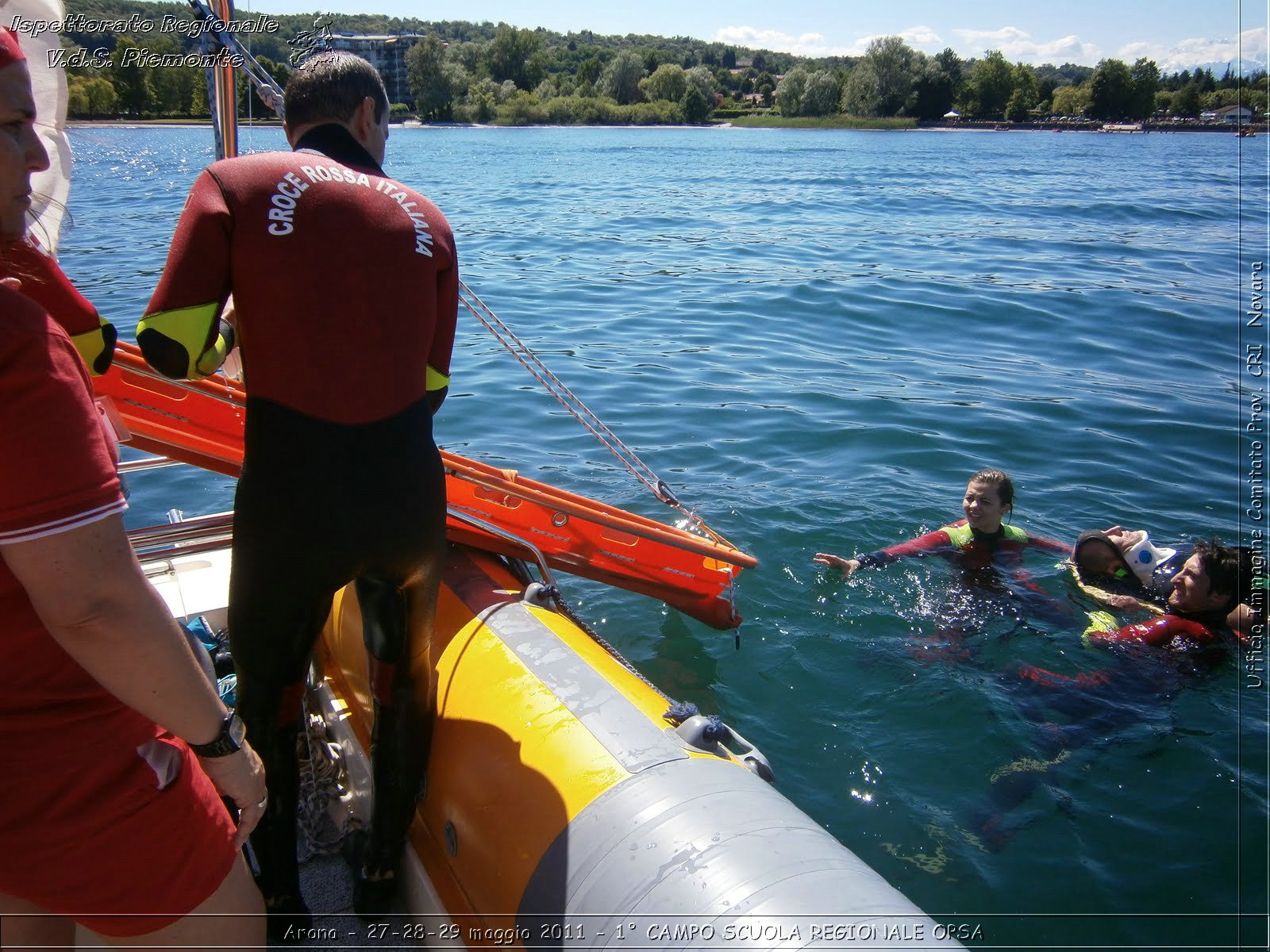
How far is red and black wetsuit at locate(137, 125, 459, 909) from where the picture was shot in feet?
6.07

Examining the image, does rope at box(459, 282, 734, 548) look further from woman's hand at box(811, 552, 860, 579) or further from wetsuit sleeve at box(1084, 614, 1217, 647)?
wetsuit sleeve at box(1084, 614, 1217, 647)

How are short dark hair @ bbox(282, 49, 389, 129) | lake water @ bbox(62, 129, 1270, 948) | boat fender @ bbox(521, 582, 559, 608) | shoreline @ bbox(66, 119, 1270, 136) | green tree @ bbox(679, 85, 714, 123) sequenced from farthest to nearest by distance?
green tree @ bbox(679, 85, 714, 123) < shoreline @ bbox(66, 119, 1270, 136) < lake water @ bbox(62, 129, 1270, 948) < boat fender @ bbox(521, 582, 559, 608) < short dark hair @ bbox(282, 49, 389, 129)

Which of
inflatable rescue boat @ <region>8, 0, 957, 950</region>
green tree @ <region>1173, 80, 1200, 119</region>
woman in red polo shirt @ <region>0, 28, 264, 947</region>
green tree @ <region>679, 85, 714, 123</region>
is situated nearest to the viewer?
woman in red polo shirt @ <region>0, 28, 264, 947</region>

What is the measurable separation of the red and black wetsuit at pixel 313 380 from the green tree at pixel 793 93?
290ft

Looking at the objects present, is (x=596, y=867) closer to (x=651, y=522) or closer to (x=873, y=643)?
(x=651, y=522)

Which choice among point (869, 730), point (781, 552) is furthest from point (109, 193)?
point (869, 730)

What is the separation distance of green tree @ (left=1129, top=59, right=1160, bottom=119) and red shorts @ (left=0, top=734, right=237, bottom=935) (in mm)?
77004

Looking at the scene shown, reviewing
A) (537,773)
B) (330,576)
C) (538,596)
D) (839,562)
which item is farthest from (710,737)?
(839,562)

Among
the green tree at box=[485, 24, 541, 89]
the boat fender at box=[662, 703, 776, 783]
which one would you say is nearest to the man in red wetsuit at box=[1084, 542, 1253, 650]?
the boat fender at box=[662, 703, 776, 783]

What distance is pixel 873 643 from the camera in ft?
15.1

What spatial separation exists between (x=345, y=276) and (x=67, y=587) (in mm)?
966

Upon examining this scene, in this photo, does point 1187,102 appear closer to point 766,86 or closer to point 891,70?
point 891,70

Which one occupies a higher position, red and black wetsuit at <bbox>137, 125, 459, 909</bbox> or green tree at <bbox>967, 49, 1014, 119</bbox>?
green tree at <bbox>967, 49, 1014, 119</bbox>

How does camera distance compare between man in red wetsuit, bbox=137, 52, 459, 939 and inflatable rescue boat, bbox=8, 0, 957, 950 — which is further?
man in red wetsuit, bbox=137, 52, 459, 939
